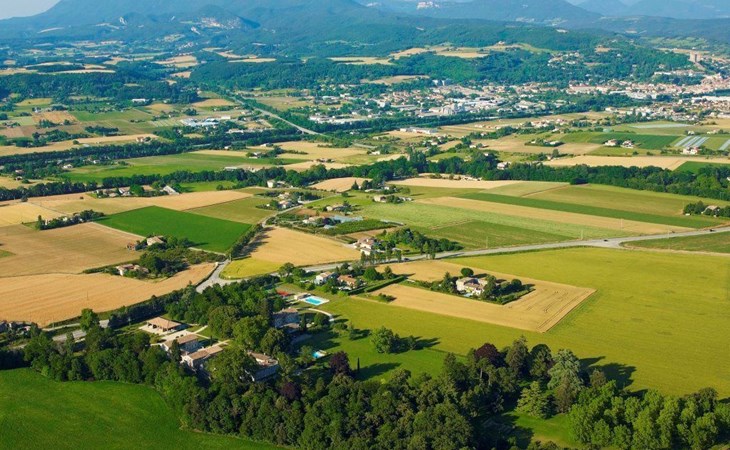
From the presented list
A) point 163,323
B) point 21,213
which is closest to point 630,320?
point 163,323

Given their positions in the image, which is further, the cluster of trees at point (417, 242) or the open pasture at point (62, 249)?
the cluster of trees at point (417, 242)

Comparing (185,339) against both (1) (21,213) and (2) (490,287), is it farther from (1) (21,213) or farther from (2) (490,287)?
(1) (21,213)

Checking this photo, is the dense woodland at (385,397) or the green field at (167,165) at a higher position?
the green field at (167,165)

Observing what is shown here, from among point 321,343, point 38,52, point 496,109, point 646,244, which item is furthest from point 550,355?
point 38,52

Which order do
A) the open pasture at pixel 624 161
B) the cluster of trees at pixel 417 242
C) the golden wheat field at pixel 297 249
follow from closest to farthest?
the golden wheat field at pixel 297 249
the cluster of trees at pixel 417 242
the open pasture at pixel 624 161

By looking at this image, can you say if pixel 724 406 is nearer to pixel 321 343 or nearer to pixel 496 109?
pixel 321 343

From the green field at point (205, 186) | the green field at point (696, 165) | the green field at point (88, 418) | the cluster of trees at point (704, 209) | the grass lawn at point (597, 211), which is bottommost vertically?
the green field at point (88, 418)

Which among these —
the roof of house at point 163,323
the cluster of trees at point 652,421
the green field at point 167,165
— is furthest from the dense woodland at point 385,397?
the green field at point 167,165

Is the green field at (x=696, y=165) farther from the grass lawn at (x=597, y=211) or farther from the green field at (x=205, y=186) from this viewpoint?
the green field at (x=205, y=186)

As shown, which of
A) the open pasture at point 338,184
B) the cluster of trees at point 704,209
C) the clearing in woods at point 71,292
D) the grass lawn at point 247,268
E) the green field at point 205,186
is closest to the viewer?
the clearing in woods at point 71,292
